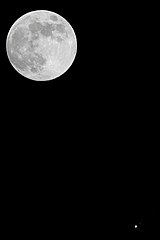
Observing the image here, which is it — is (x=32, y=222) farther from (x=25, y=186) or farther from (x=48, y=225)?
(x=25, y=186)

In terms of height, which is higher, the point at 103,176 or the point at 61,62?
the point at 103,176

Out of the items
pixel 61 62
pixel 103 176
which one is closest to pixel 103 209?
pixel 103 176

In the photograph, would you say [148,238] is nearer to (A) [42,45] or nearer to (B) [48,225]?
(B) [48,225]

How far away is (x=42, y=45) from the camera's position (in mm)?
5230

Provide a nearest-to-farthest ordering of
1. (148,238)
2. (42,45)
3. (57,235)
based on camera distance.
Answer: (42,45) < (148,238) < (57,235)

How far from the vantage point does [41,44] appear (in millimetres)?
5219

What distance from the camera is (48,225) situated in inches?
514

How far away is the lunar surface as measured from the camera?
5242 mm

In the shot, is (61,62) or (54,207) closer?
(61,62)

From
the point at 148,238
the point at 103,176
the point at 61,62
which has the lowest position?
the point at 148,238

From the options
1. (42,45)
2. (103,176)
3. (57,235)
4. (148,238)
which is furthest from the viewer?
(57,235)

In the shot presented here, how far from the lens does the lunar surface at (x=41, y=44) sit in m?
5.24

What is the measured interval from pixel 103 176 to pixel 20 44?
7903 mm

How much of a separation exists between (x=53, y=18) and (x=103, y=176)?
7.97 metres
